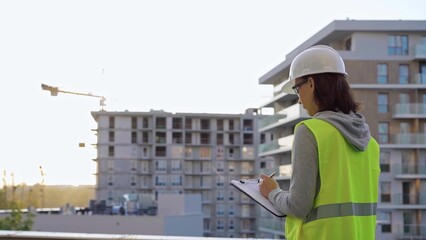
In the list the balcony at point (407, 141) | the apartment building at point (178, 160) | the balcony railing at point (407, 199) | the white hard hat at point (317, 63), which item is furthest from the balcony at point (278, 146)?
the white hard hat at point (317, 63)

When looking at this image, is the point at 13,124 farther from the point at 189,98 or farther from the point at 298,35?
the point at 189,98

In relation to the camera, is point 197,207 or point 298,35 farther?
point 197,207

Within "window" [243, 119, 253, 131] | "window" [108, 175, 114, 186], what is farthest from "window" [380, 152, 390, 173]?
"window" [108, 175, 114, 186]

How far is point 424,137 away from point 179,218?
14.9 m

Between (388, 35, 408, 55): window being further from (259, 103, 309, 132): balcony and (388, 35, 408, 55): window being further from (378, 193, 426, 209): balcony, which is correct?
(378, 193, 426, 209): balcony

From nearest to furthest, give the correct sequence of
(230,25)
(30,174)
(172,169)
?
(230,25), (30,174), (172,169)

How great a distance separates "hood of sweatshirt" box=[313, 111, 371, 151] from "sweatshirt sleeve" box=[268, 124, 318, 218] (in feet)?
0.28

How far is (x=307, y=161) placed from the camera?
1.69 metres

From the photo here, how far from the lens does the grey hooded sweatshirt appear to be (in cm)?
169

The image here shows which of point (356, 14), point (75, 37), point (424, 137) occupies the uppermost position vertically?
point (356, 14)

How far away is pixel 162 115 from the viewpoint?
2493 inches

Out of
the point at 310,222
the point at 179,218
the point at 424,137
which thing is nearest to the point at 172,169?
the point at 179,218

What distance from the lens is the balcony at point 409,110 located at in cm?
3216

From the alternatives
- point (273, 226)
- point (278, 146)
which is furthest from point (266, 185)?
point (278, 146)
